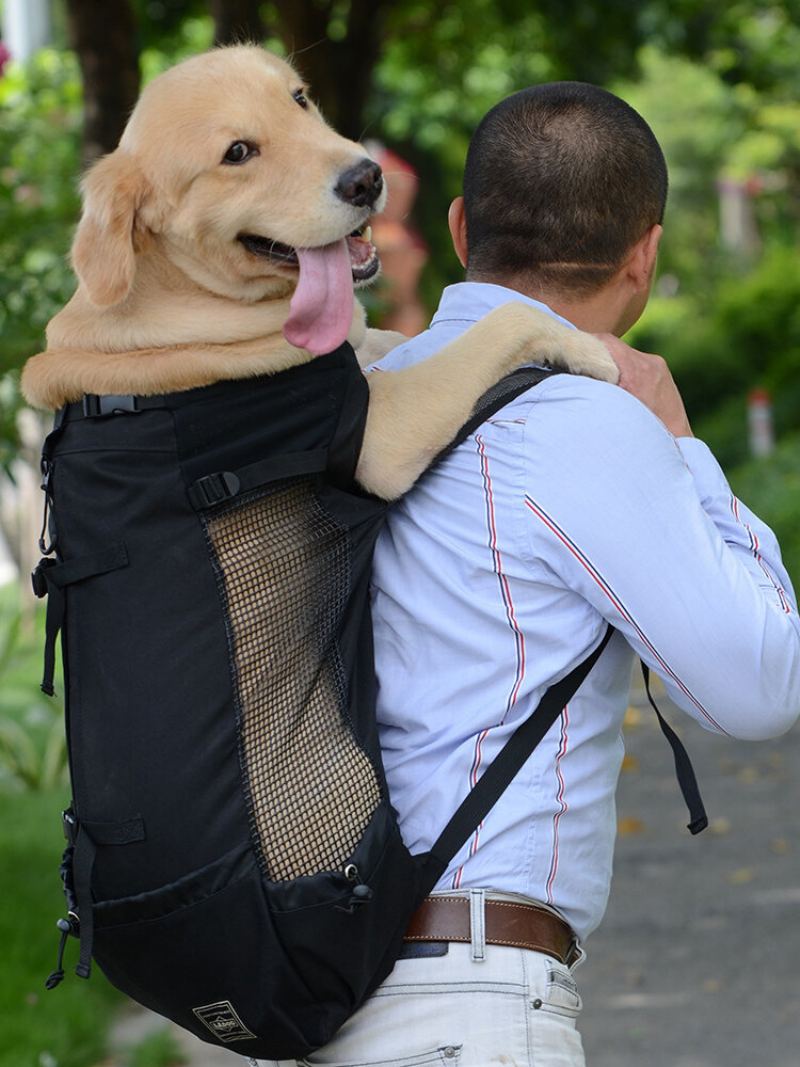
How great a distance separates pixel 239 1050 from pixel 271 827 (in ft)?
1.22

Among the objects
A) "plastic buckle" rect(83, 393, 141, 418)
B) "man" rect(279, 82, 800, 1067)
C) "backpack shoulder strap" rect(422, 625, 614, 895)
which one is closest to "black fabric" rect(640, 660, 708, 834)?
"man" rect(279, 82, 800, 1067)

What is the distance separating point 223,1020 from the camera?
6.72ft

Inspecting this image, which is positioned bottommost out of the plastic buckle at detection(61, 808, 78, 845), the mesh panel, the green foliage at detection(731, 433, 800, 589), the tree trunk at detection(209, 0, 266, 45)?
the green foliage at detection(731, 433, 800, 589)

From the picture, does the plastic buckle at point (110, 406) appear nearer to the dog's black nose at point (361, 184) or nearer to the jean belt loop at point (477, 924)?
the dog's black nose at point (361, 184)

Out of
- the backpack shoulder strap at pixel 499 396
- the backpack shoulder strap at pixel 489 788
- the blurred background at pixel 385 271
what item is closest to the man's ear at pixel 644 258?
the backpack shoulder strap at pixel 499 396

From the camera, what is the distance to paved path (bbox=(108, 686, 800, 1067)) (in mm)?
4949

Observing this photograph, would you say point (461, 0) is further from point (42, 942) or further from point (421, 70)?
point (42, 942)

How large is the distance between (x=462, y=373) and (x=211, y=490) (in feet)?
1.76

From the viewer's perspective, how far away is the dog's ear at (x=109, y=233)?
2379 mm

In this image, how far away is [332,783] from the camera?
2062mm

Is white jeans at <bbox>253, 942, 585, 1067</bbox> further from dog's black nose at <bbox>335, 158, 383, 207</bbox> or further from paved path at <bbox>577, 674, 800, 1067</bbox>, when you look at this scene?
paved path at <bbox>577, 674, 800, 1067</bbox>

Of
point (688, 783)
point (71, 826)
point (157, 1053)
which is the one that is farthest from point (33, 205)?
point (688, 783)

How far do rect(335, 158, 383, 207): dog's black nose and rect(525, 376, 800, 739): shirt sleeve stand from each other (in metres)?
0.60

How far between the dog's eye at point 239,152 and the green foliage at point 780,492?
851cm
